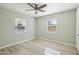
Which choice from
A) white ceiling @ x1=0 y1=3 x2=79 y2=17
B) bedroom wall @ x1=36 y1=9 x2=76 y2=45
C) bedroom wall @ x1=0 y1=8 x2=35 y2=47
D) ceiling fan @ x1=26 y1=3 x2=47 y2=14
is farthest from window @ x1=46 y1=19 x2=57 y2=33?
bedroom wall @ x1=0 y1=8 x2=35 y2=47

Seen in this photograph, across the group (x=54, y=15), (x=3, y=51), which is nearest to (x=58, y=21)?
(x=54, y=15)

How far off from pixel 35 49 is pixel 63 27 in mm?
686

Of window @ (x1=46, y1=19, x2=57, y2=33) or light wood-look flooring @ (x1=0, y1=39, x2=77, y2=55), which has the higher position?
window @ (x1=46, y1=19, x2=57, y2=33)

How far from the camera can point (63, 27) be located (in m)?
1.35

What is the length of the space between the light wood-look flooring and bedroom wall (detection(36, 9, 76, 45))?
4.6 inches

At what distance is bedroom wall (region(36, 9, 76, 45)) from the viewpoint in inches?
51.1

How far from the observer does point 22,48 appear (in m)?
1.36

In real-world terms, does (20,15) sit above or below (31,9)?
below

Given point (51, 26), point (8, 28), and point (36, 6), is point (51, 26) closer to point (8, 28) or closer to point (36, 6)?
point (36, 6)

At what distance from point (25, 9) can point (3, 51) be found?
89cm

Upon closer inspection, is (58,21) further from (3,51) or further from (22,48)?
(3,51)

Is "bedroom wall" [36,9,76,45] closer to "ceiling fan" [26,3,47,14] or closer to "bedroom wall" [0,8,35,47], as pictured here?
"ceiling fan" [26,3,47,14]

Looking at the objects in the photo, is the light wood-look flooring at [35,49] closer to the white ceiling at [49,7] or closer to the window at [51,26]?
the window at [51,26]

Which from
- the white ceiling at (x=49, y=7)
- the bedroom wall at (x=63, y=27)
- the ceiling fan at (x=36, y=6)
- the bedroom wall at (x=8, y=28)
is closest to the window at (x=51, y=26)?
the bedroom wall at (x=63, y=27)
